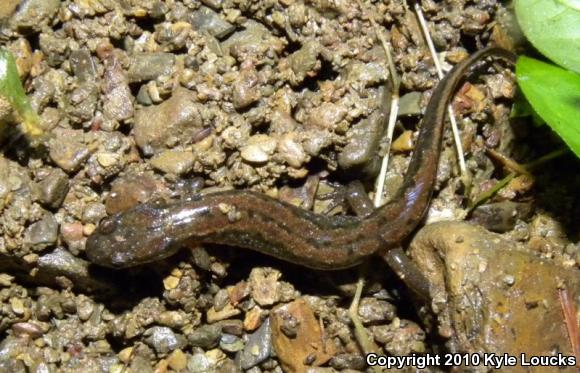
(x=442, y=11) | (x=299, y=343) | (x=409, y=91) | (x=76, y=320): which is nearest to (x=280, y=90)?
(x=409, y=91)

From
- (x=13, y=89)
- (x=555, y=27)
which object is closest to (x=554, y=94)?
(x=555, y=27)

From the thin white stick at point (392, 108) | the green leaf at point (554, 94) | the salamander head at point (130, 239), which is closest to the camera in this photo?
the green leaf at point (554, 94)

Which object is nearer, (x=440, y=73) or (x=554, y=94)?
(x=554, y=94)

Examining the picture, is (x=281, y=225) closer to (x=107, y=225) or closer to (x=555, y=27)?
(x=107, y=225)

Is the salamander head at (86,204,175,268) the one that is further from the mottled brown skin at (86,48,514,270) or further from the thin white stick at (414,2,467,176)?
the thin white stick at (414,2,467,176)

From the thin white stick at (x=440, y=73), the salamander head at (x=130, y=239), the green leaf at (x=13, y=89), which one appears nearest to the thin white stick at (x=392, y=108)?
the thin white stick at (x=440, y=73)

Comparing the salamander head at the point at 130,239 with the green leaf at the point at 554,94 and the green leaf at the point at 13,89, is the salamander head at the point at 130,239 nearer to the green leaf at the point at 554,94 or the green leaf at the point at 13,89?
the green leaf at the point at 13,89

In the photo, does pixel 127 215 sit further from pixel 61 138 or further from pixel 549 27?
pixel 549 27
